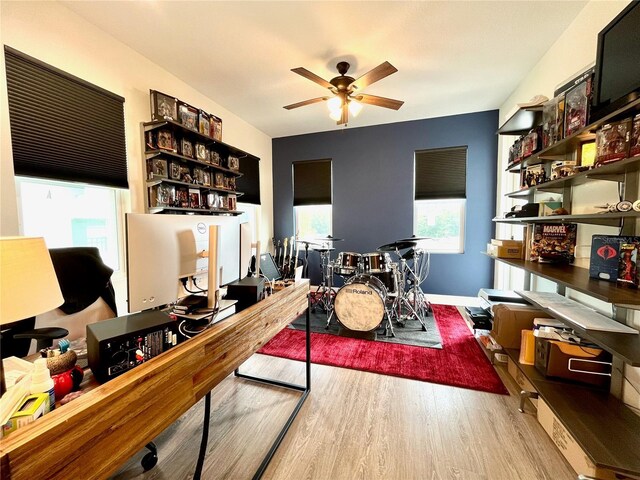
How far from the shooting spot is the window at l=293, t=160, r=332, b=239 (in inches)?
178

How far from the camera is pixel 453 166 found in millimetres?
3850

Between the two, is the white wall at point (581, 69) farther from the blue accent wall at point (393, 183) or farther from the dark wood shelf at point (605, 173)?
the blue accent wall at point (393, 183)

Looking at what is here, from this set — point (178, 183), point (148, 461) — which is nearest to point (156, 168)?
point (178, 183)

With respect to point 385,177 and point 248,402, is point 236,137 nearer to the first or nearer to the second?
point 385,177

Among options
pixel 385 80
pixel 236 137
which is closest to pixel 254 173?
pixel 236 137

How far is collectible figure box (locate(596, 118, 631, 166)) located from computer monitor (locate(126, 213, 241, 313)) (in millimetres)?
1930

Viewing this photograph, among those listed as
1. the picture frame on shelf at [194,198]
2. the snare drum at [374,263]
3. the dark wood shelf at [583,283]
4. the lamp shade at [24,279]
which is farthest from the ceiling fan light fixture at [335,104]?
the lamp shade at [24,279]

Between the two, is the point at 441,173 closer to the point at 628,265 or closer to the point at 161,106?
the point at 628,265

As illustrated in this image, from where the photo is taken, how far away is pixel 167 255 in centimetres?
106

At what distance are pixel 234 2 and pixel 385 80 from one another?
5.38ft

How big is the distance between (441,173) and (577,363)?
9.48 feet

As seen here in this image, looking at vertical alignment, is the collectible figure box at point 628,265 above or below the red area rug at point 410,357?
above

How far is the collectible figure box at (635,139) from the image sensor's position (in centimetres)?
115

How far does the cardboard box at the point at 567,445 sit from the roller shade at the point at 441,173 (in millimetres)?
2893
